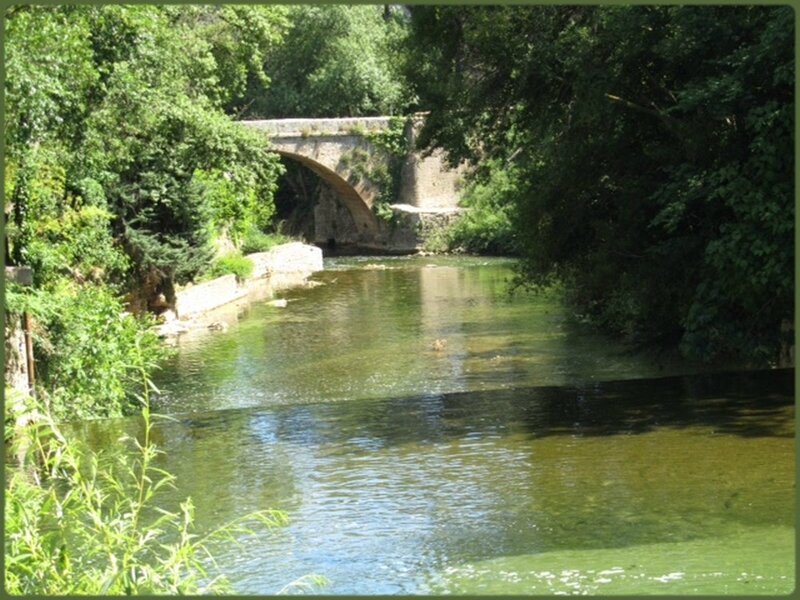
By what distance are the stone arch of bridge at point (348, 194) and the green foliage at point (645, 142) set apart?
20.6 meters

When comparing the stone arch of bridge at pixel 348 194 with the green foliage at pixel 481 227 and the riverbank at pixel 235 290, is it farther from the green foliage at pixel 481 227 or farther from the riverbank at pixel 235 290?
the riverbank at pixel 235 290

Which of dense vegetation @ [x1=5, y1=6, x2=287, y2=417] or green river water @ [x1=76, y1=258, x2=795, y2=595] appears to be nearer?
green river water @ [x1=76, y1=258, x2=795, y2=595]

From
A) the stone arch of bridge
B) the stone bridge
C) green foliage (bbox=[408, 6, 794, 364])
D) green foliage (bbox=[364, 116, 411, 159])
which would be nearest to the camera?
green foliage (bbox=[408, 6, 794, 364])

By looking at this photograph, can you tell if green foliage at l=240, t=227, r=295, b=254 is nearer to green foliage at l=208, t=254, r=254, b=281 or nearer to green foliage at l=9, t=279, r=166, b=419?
green foliage at l=208, t=254, r=254, b=281

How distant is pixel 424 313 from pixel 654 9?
34.6 feet

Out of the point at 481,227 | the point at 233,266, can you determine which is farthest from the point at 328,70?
the point at 233,266

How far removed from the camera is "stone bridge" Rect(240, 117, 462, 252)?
37469 mm

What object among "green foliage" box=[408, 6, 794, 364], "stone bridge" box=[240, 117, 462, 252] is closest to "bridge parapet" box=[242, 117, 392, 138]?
"stone bridge" box=[240, 117, 462, 252]

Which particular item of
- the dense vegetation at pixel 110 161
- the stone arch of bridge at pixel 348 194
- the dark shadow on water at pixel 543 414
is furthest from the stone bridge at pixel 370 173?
the dark shadow on water at pixel 543 414

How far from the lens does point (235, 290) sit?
26.9 meters

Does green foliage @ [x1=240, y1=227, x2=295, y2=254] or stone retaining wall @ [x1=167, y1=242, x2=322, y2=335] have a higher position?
green foliage @ [x1=240, y1=227, x2=295, y2=254]

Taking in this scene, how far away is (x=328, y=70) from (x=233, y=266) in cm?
1397

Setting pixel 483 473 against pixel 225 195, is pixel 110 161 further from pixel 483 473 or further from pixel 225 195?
pixel 483 473

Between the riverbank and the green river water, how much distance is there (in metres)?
4.15
